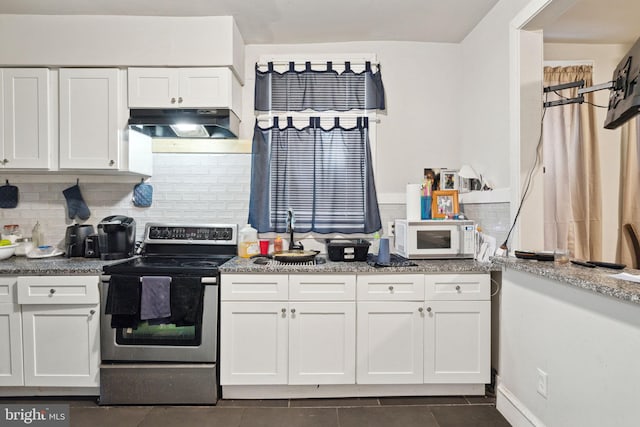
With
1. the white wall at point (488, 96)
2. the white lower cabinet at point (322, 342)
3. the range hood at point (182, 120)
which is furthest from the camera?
the range hood at point (182, 120)

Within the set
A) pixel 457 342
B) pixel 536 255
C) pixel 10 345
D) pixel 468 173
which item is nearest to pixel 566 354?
pixel 536 255

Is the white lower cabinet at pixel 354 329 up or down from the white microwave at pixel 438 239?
down

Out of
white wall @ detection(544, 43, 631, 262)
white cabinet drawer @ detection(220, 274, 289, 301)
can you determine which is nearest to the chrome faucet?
white cabinet drawer @ detection(220, 274, 289, 301)

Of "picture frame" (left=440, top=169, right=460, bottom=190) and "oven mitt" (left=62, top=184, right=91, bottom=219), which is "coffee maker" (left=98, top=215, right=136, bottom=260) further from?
"picture frame" (left=440, top=169, right=460, bottom=190)

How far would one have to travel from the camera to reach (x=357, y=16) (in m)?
2.57

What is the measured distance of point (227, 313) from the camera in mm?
2223

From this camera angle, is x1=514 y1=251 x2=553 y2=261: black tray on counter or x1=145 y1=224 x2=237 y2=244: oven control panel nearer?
x1=514 y1=251 x2=553 y2=261: black tray on counter

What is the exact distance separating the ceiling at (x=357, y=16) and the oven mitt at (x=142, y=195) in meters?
1.28

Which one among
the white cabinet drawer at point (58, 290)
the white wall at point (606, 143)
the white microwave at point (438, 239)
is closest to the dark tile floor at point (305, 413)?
the white cabinet drawer at point (58, 290)

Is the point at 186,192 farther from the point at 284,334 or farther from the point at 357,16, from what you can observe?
the point at 357,16

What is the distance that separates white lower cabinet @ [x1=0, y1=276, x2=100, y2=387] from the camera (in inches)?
87.0

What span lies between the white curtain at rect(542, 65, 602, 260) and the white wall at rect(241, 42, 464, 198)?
76 centimetres

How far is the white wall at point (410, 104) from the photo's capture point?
117 inches

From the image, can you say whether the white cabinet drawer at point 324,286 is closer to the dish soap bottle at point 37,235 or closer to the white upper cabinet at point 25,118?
the white upper cabinet at point 25,118
